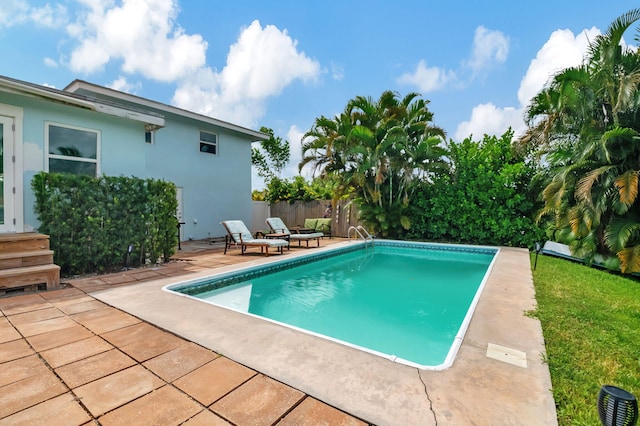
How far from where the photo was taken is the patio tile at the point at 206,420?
2018 millimetres

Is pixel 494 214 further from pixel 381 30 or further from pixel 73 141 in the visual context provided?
pixel 73 141

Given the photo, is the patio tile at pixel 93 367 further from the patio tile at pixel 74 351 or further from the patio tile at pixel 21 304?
the patio tile at pixel 21 304

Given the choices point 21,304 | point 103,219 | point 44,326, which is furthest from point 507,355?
point 103,219

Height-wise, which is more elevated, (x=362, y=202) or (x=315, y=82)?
(x=315, y=82)

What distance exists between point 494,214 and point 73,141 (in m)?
13.7

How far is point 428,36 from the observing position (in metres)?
12.3

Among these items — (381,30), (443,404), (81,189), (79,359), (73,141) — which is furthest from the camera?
(381,30)

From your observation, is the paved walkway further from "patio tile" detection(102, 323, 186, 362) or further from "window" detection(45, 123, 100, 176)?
"window" detection(45, 123, 100, 176)

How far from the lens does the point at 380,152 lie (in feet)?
39.9

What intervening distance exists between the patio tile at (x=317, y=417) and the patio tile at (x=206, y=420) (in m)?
0.39

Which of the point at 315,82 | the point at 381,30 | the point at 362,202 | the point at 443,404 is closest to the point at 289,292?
Result: the point at 443,404

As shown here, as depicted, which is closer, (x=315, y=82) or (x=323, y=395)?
(x=323, y=395)

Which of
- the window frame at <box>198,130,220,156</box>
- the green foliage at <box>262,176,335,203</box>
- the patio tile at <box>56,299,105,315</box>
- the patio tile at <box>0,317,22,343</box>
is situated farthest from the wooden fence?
the patio tile at <box>0,317,22,343</box>

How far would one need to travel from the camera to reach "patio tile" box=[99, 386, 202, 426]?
204 cm
